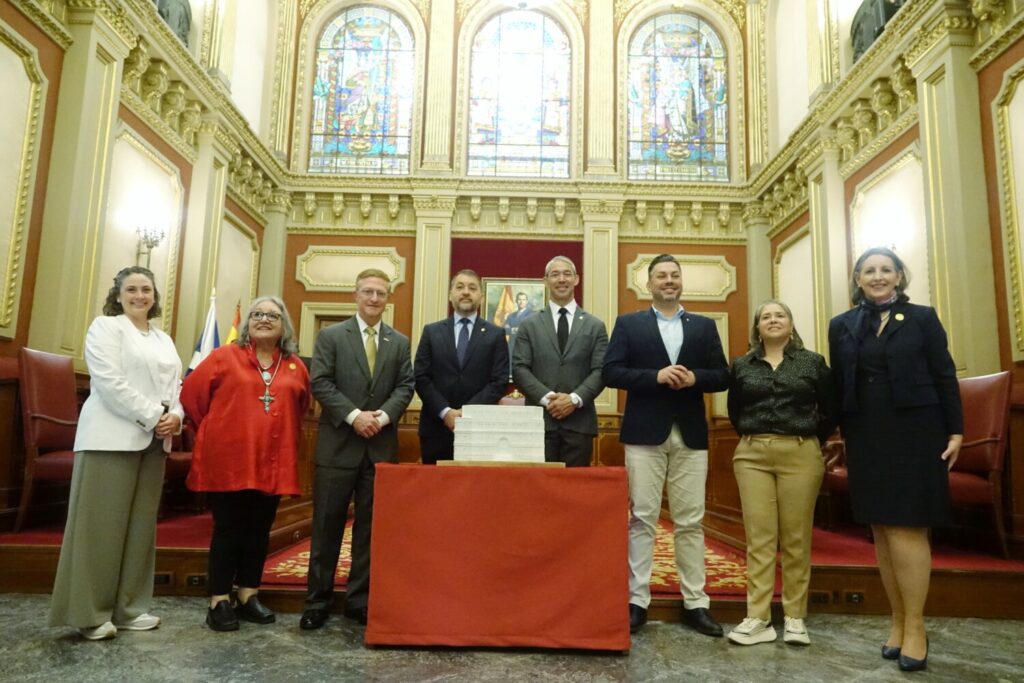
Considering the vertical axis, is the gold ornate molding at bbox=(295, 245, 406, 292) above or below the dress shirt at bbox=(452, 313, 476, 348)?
above

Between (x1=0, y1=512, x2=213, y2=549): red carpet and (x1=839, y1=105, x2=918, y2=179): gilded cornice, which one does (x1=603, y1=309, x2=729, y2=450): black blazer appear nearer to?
(x1=0, y1=512, x2=213, y2=549): red carpet

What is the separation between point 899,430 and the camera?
2518 millimetres

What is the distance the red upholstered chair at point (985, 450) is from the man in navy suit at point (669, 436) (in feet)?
5.98

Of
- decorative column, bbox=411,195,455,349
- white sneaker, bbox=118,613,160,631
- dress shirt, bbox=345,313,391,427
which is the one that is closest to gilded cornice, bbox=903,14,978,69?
dress shirt, bbox=345,313,391,427

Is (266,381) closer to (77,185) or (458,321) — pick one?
(458,321)

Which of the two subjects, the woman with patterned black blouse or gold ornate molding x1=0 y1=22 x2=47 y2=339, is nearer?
the woman with patterned black blouse

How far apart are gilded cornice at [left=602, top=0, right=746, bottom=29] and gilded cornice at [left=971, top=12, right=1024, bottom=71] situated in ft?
16.9

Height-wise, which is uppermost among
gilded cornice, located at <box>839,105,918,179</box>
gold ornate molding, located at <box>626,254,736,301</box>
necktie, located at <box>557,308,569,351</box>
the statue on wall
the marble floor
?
the statue on wall

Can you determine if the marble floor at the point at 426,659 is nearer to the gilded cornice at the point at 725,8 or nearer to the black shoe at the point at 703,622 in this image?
the black shoe at the point at 703,622

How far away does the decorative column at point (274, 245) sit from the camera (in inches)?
343

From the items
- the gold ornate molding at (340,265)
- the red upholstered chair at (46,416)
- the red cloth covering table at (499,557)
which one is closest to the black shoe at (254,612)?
the red cloth covering table at (499,557)

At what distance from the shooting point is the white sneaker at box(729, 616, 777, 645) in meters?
2.67

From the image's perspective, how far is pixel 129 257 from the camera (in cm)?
579

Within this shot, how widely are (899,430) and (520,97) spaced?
7998 millimetres
